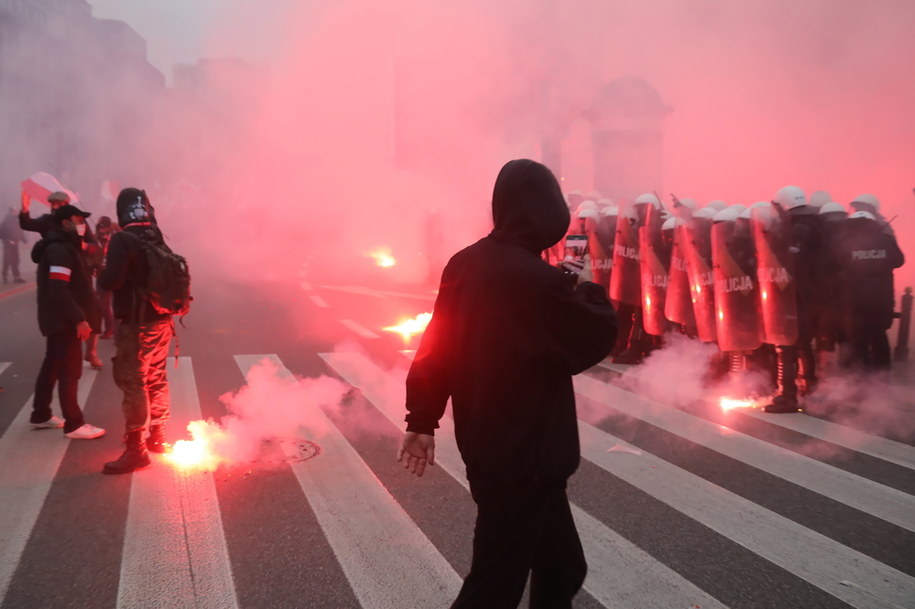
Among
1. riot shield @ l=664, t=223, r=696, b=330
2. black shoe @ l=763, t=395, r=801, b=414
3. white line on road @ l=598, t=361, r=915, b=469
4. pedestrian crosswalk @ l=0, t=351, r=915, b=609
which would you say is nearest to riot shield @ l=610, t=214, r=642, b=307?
riot shield @ l=664, t=223, r=696, b=330

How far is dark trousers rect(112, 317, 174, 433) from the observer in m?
3.92

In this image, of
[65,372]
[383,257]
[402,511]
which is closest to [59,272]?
[65,372]

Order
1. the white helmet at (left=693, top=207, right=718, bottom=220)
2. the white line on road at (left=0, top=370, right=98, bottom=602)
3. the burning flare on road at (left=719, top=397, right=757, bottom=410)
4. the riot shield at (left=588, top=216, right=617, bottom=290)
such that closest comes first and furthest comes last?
the white line on road at (left=0, top=370, right=98, bottom=602) → the burning flare on road at (left=719, top=397, right=757, bottom=410) → the white helmet at (left=693, top=207, right=718, bottom=220) → the riot shield at (left=588, top=216, right=617, bottom=290)

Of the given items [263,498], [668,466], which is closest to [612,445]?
[668,466]

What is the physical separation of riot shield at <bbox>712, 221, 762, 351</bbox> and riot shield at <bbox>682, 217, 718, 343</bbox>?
0.28m

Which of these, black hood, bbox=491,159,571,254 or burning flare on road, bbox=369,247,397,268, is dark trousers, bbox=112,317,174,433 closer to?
black hood, bbox=491,159,571,254

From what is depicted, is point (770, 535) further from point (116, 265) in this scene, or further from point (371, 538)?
point (116, 265)

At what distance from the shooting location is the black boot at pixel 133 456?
395cm

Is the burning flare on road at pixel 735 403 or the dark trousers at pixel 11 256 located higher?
the dark trousers at pixel 11 256

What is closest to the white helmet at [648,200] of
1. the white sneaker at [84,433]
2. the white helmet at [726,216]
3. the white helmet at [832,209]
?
the white helmet at [726,216]

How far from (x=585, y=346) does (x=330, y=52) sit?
51.0ft

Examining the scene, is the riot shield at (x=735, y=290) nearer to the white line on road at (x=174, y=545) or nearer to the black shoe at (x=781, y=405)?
the black shoe at (x=781, y=405)

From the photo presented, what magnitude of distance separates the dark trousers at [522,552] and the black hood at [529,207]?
0.64 meters

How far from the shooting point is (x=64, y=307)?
440cm
